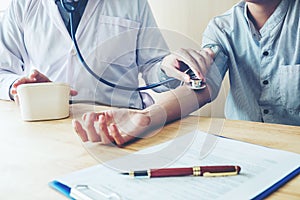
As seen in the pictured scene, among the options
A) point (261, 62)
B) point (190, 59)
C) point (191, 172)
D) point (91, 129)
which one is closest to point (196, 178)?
point (191, 172)

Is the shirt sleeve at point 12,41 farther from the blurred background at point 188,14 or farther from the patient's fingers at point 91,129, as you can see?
the patient's fingers at point 91,129

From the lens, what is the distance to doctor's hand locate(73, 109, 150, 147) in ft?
1.98

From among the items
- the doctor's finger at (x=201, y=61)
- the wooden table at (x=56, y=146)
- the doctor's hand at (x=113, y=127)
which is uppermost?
the doctor's finger at (x=201, y=61)

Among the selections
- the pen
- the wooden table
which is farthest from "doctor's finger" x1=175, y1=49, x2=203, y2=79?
the pen

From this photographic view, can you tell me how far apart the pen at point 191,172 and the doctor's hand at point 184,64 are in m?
0.30

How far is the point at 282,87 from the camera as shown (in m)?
0.95

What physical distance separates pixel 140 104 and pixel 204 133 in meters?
0.16

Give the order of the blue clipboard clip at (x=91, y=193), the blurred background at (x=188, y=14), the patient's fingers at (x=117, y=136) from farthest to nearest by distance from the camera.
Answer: the blurred background at (x=188, y=14) < the patient's fingers at (x=117, y=136) < the blue clipboard clip at (x=91, y=193)

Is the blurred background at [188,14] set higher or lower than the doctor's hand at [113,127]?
higher

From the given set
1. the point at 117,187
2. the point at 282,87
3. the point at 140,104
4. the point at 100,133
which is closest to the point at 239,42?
the point at 282,87

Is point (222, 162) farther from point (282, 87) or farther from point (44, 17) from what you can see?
point (44, 17)

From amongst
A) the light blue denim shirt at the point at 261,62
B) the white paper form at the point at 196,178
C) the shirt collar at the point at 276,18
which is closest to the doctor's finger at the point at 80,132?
the white paper form at the point at 196,178

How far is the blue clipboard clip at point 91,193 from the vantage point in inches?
16.0

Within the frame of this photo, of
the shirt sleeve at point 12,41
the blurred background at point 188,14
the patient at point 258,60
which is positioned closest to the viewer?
the patient at point 258,60
